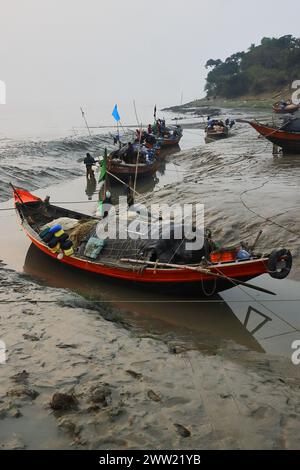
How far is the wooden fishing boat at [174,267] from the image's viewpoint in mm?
8234

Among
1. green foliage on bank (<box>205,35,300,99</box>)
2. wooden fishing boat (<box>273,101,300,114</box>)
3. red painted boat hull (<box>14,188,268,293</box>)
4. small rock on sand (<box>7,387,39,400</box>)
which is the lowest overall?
small rock on sand (<box>7,387,39,400</box>)

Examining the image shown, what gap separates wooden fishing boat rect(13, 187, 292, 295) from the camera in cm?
823

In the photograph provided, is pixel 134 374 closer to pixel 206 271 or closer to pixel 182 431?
pixel 182 431

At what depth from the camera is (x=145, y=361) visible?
21.2ft

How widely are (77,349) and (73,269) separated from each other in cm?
467

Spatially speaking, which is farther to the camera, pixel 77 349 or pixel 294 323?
pixel 294 323

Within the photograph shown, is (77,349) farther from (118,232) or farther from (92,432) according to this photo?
(118,232)

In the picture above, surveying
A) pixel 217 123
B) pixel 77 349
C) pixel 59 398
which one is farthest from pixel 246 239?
pixel 217 123

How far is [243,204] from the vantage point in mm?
14688

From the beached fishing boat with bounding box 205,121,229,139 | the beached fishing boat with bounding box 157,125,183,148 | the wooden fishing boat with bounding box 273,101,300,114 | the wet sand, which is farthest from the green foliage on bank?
the wet sand

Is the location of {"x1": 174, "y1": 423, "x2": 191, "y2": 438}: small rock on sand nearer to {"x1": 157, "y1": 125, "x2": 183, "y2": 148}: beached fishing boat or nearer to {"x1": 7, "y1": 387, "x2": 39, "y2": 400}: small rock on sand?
{"x1": 7, "y1": 387, "x2": 39, "y2": 400}: small rock on sand

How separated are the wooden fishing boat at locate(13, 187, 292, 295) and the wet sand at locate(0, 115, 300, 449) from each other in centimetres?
52

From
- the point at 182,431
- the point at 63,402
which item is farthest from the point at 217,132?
the point at 182,431

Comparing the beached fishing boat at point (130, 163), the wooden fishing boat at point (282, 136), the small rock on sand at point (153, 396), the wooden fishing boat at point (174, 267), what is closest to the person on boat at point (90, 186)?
the beached fishing boat at point (130, 163)
